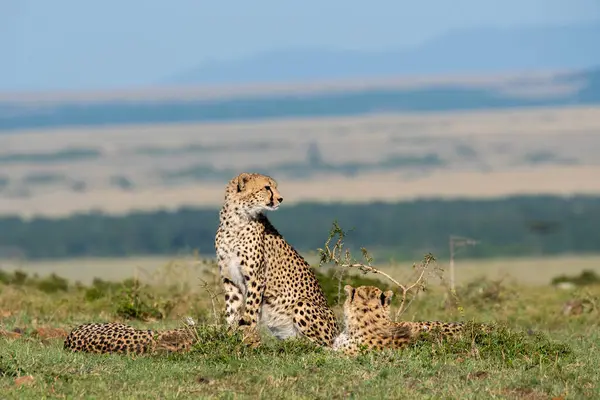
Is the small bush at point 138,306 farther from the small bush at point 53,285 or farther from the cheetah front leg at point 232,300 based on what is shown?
the small bush at point 53,285

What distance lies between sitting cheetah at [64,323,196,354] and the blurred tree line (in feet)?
113

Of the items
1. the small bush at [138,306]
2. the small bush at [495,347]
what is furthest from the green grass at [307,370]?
the small bush at [138,306]

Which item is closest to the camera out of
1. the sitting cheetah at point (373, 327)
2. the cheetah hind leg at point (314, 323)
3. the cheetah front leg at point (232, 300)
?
the sitting cheetah at point (373, 327)

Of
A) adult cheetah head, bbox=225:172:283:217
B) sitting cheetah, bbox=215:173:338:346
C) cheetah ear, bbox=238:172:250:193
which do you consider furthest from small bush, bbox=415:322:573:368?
cheetah ear, bbox=238:172:250:193

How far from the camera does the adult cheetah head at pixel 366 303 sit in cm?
848

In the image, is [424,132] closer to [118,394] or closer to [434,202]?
[434,202]

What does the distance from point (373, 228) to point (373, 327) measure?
4615 cm

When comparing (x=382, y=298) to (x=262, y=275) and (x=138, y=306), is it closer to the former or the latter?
(x=262, y=275)

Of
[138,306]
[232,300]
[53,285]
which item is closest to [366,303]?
[232,300]

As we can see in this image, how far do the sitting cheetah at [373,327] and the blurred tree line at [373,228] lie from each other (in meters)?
34.5

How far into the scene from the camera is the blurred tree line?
48438 millimetres

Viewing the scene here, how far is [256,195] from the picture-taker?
933 cm

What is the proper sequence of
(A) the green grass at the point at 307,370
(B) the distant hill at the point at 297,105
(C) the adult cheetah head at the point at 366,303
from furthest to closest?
(B) the distant hill at the point at 297,105 < (C) the adult cheetah head at the point at 366,303 < (A) the green grass at the point at 307,370

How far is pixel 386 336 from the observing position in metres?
8.44
